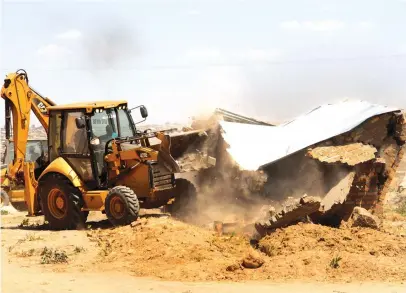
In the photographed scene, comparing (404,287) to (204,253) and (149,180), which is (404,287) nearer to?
(204,253)

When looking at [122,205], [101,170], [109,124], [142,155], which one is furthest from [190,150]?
[122,205]

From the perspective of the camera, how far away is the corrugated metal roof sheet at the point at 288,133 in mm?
12383

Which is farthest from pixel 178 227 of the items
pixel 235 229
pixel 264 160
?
pixel 264 160

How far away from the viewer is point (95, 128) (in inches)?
499

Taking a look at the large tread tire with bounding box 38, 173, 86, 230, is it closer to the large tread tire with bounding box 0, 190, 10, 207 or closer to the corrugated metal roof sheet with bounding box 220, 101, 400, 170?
the corrugated metal roof sheet with bounding box 220, 101, 400, 170

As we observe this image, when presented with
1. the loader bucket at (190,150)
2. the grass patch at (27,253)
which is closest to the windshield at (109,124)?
the loader bucket at (190,150)

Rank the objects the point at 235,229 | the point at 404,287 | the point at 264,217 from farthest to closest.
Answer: the point at 235,229 → the point at 264,217 → the point at 404,287

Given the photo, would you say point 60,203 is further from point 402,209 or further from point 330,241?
point 402,209

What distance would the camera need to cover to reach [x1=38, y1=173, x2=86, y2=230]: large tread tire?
41.6ft

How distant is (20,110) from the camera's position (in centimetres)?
1406

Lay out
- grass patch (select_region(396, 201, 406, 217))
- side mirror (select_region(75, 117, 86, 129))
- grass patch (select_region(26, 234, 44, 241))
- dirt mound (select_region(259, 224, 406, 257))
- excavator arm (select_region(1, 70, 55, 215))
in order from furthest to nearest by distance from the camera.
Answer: grass patch (select_region(396, 201, 406, 217)) < excavator arm (select_region(1, 70, 55, 215)) < side mirror (select_region(75, 117, 86, 129)) < grass patch (select_region(26, 234, 44, 241)) < dirt mound (select_region(259, 224, 406, 257))

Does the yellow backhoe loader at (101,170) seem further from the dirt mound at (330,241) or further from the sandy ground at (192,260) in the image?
the dirt mound at (330,241)

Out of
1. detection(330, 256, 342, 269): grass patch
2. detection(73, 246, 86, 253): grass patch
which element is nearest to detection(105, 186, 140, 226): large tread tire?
detection(73, 246, 86, 253): grass patch

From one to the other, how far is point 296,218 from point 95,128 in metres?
4.60
